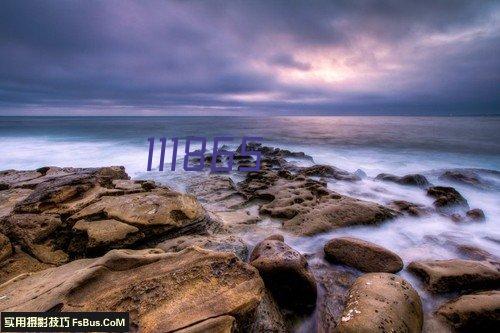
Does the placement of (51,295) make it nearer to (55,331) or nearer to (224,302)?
(55,331)

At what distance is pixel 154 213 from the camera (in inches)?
155

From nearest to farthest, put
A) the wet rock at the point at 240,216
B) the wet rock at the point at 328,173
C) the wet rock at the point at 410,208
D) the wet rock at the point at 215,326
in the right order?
the wet rock at the point at 215,326 → the wet rock at the point at 240,216 → the wet rock at the point at 410,208 → the wet rock at the point at 328,173

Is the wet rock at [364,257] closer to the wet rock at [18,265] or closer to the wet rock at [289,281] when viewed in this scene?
the wet rock at [289,281]

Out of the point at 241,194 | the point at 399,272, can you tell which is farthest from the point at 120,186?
the point at 399,272

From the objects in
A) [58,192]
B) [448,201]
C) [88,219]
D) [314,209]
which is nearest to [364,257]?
[314,209]

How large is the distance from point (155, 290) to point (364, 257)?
9.02ft

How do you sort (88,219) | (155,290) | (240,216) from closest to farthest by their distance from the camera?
(155,290), (88,219), (240,216)

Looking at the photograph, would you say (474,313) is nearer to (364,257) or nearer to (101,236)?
(364,257)

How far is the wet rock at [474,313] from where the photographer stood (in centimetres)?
259

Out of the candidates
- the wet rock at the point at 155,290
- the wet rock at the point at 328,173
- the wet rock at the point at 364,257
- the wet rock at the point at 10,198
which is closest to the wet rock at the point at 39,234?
the wet rock at the point at 10,198

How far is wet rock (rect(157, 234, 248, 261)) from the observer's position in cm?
354

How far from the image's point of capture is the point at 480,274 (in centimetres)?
331

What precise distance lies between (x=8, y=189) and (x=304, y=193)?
245 inches

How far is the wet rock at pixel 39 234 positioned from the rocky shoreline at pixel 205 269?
1 cm
